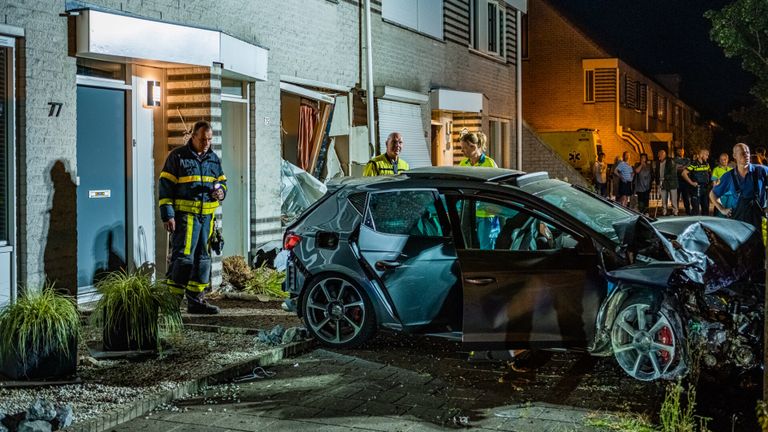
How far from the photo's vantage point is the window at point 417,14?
55.9 ft

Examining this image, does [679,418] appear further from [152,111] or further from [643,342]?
[152,111]

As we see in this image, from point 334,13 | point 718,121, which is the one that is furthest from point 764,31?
point 718,121

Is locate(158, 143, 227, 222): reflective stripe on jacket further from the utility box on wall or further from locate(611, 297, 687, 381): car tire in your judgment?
locate(611, 297, 687, 381): car tire

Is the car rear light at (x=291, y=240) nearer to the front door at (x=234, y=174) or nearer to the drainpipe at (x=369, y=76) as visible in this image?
the front door at (x=234, y=174)

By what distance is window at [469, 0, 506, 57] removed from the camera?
21938 millimetres

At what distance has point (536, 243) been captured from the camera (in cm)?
759

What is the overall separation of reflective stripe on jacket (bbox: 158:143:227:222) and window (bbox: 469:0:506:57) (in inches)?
516

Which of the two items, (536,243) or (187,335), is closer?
(536,243)

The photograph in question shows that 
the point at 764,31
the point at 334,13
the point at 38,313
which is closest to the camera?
the point at 38,313

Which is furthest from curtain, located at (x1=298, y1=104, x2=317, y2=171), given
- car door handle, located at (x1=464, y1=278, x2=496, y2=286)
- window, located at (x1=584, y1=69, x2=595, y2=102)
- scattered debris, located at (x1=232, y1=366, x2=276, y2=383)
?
window, located at (x1=584, y1=69, x2=595, y2=102)

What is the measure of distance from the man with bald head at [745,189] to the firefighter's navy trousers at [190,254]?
5.75 m

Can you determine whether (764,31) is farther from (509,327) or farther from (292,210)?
(509,327)

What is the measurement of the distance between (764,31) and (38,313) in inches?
922

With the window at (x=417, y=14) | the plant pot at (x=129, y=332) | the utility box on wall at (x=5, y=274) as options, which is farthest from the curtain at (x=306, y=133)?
the plant pot at (x=129, y=332)
